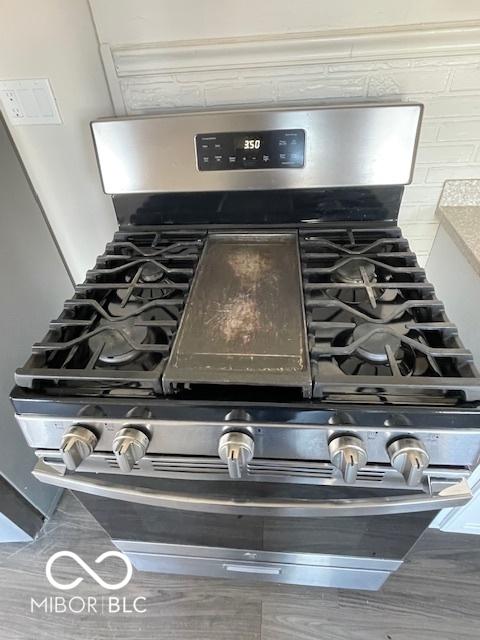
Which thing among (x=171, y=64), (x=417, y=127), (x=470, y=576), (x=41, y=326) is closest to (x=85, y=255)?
(x=41, y=326)

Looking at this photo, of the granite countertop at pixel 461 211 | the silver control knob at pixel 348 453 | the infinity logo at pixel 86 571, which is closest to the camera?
the silver control knob at pixel 348 453

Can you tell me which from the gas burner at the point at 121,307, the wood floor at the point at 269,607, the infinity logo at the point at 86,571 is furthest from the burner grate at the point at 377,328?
the infinity logo at the point at 86,571

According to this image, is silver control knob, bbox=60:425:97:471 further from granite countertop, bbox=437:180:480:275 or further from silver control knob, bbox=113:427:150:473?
granite countertop, bbox=437:180:480:275

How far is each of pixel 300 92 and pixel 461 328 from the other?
647 millimetres

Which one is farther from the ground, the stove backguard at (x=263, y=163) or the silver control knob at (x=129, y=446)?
the stove backguard at (x=263, y=163)

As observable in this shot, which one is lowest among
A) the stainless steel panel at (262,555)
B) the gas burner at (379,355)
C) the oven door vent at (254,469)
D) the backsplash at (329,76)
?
the oven door vent at (254,469)

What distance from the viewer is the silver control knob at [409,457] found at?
1.77 feet

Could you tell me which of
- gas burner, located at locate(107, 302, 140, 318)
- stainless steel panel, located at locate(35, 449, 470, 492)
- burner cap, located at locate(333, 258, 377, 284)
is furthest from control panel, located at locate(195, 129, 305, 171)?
stainless steel panel, located at locate(35, 449, 470, 492)

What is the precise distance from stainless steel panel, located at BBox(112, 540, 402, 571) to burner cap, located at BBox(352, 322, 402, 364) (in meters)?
0.53

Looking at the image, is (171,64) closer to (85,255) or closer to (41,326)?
(85,255)

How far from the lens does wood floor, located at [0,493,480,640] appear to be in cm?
107

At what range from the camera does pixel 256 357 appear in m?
0.60

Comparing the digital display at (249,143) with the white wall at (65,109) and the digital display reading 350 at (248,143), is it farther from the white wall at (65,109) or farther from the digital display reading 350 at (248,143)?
the white wall at (65,109)

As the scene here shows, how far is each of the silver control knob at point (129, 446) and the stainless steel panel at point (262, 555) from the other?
48 cm
